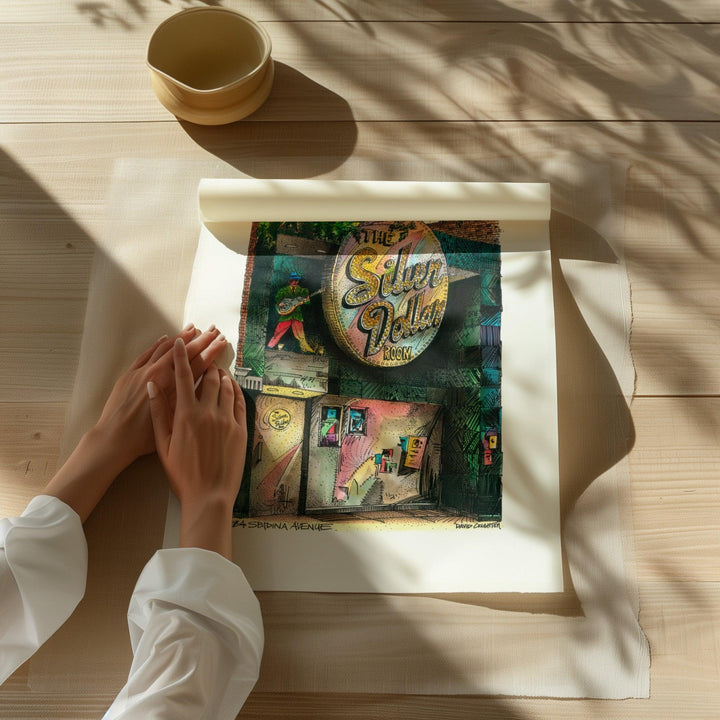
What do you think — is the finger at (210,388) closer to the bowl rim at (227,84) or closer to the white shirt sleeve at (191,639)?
the white shirt sleeve at (191,639)

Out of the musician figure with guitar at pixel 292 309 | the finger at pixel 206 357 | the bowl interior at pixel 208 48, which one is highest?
the bowl interior at pixel 208 48

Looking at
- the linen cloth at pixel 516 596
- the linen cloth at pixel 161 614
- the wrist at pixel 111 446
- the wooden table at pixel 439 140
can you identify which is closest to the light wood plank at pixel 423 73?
the wooden table at pixel 439 140

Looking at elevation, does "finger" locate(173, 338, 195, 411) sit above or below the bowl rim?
below

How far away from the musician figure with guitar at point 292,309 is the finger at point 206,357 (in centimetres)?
5

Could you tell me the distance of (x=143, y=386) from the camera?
692mm

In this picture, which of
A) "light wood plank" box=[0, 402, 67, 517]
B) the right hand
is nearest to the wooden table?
"light wood plank" box=[0, 402, 67, 517]

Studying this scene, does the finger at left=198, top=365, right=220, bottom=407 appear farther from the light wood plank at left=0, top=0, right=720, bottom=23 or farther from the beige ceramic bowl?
the light wood plank at left=0, top=0, right=720, bottom=23

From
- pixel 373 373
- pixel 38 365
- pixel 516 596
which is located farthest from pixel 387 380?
pixel 38 365

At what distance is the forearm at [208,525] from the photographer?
2.04 ft

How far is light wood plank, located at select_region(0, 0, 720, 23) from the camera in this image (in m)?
0.85

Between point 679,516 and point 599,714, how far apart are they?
7.1 inches

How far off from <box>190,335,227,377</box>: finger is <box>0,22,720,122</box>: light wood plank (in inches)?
10.8

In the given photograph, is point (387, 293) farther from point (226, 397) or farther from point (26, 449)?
point (26, 449)

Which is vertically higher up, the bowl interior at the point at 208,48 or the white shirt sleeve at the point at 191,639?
the bowl interior at the point at 208,48
